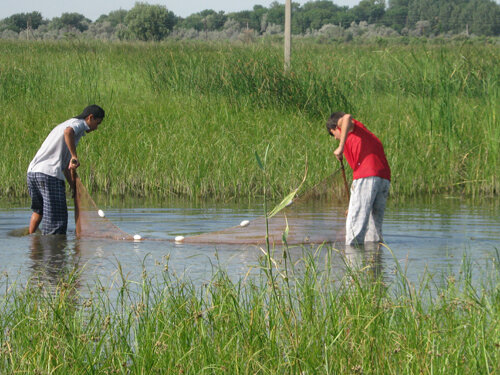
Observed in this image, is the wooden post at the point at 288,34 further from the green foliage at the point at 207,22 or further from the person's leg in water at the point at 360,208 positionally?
the green foliage at the point at 207,22

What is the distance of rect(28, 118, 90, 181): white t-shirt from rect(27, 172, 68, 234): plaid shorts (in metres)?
0.08

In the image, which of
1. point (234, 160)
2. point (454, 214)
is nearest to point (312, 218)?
point (454, 214)

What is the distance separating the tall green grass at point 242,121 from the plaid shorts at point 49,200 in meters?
2.91

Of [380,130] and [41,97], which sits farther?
[41,97]

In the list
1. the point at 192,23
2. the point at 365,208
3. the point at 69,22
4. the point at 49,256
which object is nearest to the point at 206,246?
the point at 49,256

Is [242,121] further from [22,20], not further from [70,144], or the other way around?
[22,20]

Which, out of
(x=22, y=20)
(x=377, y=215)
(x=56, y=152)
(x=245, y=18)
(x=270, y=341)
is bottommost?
(x=270, y=341)

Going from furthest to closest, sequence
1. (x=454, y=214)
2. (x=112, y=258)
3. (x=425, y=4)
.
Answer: (x=425, y=4) < (x=454, y=214) < (x=112, y=258)

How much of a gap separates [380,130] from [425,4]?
115 metres

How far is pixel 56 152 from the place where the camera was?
9305 millimetres

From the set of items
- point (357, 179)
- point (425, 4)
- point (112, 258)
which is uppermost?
point (425, 4)

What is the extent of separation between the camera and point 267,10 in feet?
431

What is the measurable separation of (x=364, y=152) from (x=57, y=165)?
3.39 meters

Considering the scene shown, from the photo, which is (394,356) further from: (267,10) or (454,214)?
(267,10)
